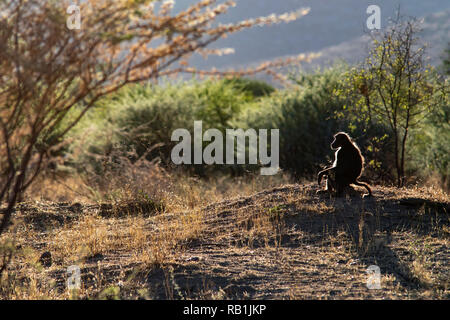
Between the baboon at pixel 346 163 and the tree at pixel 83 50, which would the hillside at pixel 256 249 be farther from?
the tree at pixel 83 50

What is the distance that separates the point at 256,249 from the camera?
605 centimetres

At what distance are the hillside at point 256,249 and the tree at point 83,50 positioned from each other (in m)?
1.62

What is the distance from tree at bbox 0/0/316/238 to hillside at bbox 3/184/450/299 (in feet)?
5.31

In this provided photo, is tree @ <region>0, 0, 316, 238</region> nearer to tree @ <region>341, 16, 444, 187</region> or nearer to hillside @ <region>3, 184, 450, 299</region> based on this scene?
hillside @ <region>3, 184, 450, 299</region>

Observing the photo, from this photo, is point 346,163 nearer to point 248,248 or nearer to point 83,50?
point 248,248

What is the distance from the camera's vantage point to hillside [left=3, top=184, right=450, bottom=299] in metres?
4.77

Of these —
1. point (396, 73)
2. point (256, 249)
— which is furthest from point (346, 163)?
point (396, 73)

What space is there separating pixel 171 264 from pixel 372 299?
7.05 feet

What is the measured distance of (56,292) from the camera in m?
4.85

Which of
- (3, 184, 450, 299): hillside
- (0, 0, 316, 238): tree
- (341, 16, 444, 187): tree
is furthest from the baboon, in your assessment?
(0, 0, 316, 238): tree

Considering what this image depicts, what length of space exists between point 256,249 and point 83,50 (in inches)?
124
